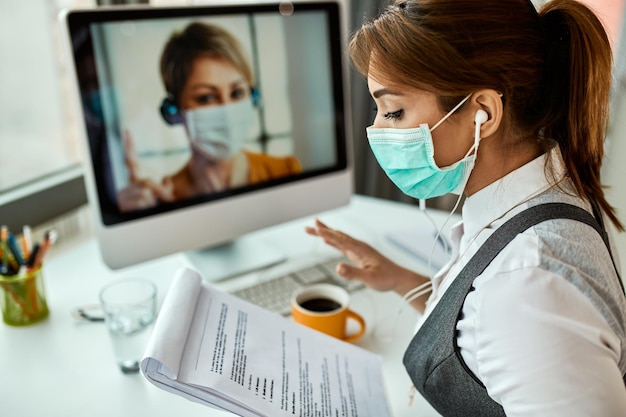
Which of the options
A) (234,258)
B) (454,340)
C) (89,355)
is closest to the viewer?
(454,340)

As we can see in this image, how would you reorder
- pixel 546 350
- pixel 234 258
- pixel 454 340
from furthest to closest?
pixel 234 258 < pixel 454 340 < pixel 546 350

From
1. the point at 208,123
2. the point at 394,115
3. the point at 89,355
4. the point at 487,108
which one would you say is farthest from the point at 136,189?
the point at 487,108

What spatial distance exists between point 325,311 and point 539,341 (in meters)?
0.40

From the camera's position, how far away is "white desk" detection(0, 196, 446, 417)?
A: 2.35 feet

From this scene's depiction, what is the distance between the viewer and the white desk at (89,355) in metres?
0.72

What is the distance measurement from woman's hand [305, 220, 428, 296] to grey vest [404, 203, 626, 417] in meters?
0.20

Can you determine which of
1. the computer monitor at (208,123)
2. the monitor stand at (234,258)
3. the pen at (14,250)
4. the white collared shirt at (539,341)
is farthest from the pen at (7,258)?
the white collared shirt at (539,341)

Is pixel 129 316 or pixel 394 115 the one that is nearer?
pixel 394 115

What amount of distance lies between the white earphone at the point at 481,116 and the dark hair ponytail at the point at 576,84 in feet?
0.25

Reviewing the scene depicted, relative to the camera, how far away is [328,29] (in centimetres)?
106

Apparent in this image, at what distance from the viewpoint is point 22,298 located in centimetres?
87

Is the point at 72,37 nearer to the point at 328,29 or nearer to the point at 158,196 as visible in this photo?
the point at 158,196

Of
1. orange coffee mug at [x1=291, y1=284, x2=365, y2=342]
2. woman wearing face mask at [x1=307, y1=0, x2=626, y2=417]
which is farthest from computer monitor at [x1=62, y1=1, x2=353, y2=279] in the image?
woman wearing face mask at [x1=307, y1=0, x2=626, y2=417]

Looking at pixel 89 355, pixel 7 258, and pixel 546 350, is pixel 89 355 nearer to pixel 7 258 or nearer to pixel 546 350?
pixel 7 258
